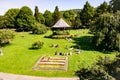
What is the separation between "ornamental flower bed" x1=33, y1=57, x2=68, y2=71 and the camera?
29156 millimetres

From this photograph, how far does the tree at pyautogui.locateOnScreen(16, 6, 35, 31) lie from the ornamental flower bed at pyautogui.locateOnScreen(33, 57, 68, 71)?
133 feet

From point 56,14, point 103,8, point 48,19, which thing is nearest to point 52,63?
point 103,8

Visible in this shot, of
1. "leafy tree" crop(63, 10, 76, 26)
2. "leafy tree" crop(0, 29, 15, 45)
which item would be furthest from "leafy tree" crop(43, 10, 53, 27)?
"leafy tree" crop(0, 29, 15, 45)

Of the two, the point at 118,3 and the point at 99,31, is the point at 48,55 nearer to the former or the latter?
the point at 99,31

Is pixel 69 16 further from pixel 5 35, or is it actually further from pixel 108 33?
pixel 108 33

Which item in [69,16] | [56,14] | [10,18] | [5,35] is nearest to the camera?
[5,35]

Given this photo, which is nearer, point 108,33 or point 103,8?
point 108,33

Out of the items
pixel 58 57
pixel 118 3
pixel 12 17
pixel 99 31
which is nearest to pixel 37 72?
pixel 58 57

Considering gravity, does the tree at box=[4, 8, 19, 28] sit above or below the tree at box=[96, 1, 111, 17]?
below

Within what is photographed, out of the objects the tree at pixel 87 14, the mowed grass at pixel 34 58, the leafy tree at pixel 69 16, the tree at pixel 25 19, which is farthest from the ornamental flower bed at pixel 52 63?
the leafy tree at pixel 69 16

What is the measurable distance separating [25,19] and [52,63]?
4449 centimetres

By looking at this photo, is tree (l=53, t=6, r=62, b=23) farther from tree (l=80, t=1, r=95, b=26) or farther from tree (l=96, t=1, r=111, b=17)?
tree (l=96, t=1, r=111, b=17)

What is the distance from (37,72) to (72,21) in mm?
58926

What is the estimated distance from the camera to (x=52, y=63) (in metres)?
31.3
